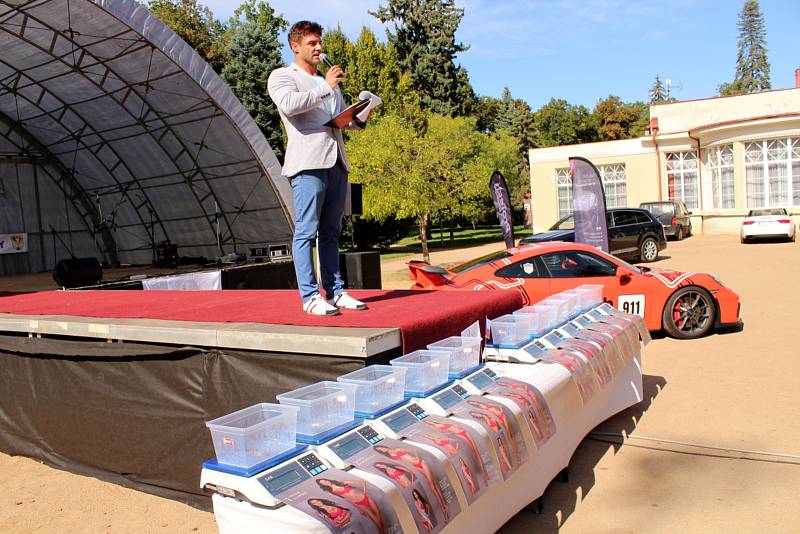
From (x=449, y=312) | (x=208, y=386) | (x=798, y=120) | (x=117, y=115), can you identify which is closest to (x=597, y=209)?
(x=449, y=312)

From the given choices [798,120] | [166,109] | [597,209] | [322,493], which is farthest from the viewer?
[798,120]

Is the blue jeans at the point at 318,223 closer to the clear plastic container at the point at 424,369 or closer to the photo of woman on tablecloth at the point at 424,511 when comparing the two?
the clear plastic container at the point at 424,369

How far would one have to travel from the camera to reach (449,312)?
14.0ft

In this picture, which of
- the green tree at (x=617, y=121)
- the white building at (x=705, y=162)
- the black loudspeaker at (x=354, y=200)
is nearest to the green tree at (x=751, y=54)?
the green tree at (x=617, y=121)

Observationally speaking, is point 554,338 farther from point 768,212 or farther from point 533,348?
point 768,212

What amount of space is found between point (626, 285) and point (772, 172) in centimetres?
2227

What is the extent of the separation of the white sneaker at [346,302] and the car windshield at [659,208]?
77.8 ft

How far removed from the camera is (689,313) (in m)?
8.38

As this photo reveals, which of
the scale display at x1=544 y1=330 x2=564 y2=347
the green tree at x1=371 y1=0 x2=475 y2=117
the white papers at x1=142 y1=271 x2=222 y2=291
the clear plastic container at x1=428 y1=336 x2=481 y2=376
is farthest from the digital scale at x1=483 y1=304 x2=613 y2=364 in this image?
the green tree at x1=371 y1=0 x2=475 y2=117

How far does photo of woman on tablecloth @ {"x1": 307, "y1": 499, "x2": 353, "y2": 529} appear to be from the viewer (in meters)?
2.12

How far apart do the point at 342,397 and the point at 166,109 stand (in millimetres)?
15717

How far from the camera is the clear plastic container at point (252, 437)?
2.38 metres

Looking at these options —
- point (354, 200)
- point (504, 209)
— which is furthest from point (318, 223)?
point (504, 209)

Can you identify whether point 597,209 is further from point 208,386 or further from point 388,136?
point 208,386
